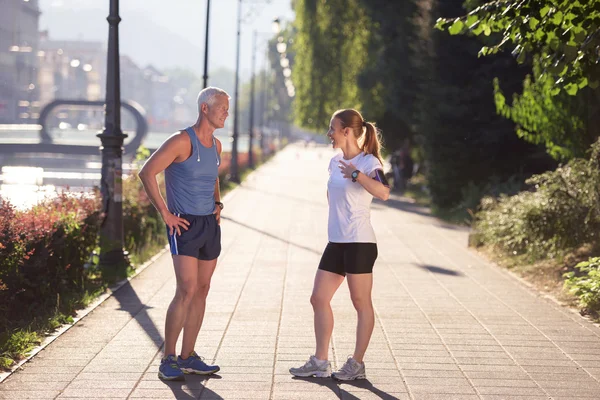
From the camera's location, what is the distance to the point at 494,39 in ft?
66.2

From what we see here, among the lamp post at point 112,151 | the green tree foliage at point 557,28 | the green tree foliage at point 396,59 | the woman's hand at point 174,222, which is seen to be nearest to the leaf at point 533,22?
the green tree foliage at point 557,28

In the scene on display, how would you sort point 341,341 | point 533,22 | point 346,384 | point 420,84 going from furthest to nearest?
point 420,84
point 533,22
point 341,341
point 346,384

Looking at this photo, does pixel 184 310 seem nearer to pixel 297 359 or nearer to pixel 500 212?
pixel 297 359

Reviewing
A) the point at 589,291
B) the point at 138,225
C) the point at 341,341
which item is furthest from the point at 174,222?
the point at 138,225

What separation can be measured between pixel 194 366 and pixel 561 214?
814 cm

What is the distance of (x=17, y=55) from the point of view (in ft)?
59.7

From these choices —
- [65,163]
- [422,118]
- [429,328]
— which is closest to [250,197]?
[422,118]

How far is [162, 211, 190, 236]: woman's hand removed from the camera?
6.38 metres

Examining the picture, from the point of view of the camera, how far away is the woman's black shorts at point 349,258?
6.65m

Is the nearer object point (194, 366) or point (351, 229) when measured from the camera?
point (351, 229)

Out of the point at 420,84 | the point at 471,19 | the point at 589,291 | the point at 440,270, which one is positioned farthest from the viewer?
the point at 420,84

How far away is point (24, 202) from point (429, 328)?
4.44m

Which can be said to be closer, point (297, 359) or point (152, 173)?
point (152, 173)

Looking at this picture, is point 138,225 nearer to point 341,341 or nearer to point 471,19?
point 471,19
